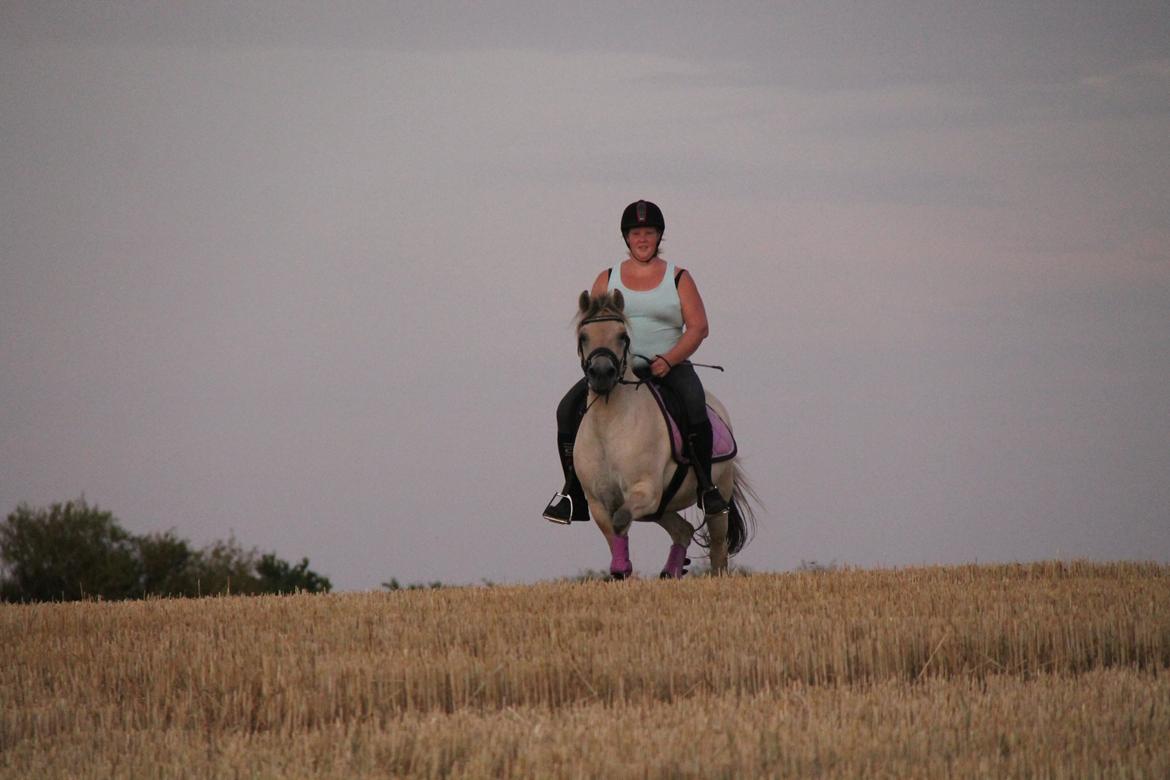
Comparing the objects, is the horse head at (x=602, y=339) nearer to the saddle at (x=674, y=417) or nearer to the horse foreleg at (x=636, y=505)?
the saddle at (x=674, y=417)

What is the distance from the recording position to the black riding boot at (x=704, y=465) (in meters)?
12.6

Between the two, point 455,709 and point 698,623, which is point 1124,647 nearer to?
point 698,623

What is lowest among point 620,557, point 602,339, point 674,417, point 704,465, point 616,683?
point 616,683

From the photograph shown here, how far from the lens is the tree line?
36969 millimetres

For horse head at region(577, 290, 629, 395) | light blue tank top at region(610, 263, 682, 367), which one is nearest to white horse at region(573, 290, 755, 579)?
horse head at region(577, 290, 629, 395)

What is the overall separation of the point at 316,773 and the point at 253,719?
1.70 m

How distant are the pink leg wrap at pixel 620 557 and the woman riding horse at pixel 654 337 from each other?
578 millimetres

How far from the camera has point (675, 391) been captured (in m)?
12.6

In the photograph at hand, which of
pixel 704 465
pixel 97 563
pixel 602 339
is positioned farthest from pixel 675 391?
pixel 97 563

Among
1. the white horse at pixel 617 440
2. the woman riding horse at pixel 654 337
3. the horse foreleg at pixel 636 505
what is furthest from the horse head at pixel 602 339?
Answer: the horse foreleg at pixel 636 505

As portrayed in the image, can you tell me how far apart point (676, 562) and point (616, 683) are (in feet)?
Answer: 19.7

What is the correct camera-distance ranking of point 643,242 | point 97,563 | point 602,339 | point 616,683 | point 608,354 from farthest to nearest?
point 97,563 → point 643,242 → point 602,339 → point 608,354 → point 616,683

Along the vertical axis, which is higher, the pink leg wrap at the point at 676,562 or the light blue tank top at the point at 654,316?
the light blue tank top at the point at 654,316

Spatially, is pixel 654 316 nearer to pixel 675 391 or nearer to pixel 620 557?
pixel 675 391
